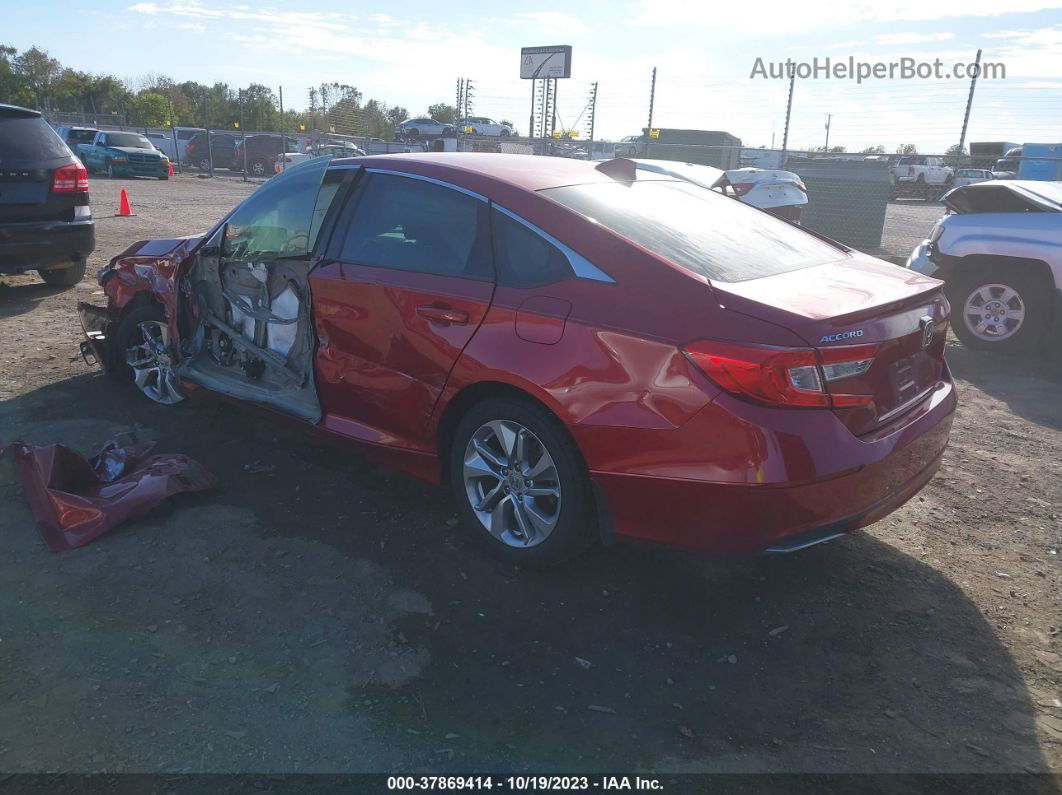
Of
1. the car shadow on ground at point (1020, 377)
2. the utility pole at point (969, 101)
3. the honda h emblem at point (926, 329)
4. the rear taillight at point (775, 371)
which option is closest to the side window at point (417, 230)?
the rear taillight at point (775, 371)

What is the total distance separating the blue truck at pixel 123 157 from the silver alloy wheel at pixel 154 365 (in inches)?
1056

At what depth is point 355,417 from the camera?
408cm

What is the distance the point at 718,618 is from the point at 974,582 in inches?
47.5

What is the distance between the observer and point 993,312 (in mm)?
7406

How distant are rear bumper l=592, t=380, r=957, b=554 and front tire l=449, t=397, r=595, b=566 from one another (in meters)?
0.18

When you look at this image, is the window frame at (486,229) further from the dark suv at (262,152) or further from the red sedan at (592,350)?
the dark suv at (262,152)

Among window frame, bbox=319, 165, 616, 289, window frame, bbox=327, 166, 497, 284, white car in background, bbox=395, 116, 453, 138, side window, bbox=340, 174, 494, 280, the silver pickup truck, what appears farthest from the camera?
white car in background, bbox=395, 116, 453, 138

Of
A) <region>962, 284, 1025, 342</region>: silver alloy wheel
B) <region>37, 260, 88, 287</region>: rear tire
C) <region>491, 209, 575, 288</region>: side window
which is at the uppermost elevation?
<region>491, 209, 575, 288</region>: side window

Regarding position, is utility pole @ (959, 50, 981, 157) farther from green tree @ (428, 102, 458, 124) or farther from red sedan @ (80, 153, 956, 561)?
green tree @ (428, 102, 458, 124)

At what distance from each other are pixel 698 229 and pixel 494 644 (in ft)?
6.36

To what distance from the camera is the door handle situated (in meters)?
3.50

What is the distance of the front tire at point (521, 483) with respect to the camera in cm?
325

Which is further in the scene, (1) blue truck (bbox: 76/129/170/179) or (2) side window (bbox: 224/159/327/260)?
(1) blue truck (bbox: 76/129/170/179)

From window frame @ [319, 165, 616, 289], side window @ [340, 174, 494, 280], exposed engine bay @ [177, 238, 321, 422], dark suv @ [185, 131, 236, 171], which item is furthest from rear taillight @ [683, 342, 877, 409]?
dark suv @ [185, 131, 236, 171]
